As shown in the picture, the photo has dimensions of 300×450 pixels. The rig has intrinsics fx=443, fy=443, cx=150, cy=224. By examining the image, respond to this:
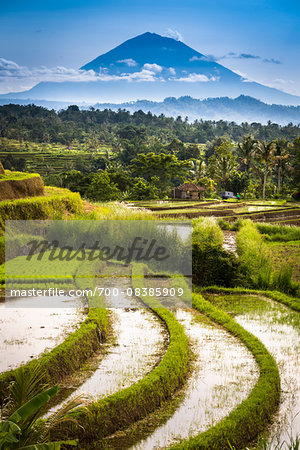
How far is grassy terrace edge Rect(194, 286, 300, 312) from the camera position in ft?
24.8

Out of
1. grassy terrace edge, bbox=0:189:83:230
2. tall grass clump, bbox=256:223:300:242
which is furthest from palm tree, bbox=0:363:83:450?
tall grass clump, bbox=256:223:300:242

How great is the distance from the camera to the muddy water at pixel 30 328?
4.87 meters

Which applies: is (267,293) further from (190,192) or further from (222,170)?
(222,170)

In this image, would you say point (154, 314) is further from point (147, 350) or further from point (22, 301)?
point (22, 301)

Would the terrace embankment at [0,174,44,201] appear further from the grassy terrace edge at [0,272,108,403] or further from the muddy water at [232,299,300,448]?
the muddy water at [232,299,300,448]

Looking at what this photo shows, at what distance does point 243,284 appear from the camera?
894 centimetres

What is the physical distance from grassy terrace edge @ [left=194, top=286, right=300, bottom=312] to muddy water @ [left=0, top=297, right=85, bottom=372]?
2724 mm

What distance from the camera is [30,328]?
5.74 metres

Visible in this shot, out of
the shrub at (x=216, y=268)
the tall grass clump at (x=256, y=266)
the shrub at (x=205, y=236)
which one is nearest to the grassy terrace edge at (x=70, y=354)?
the shrub at (x=216, y=268)

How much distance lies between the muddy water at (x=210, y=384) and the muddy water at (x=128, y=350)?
0.49 m

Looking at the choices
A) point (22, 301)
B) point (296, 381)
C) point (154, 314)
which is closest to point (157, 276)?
point (154, 314)

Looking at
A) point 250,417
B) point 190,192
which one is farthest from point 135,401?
point 190,192

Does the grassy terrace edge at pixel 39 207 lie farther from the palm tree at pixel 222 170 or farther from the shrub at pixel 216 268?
the palm tree at pixel 222 170

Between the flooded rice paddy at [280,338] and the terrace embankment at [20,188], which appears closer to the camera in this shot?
the flooded rice paddy at [280,338]
